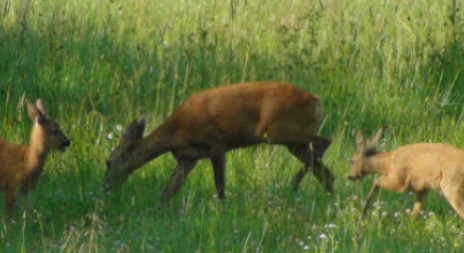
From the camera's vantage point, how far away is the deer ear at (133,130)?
10094 millimetres

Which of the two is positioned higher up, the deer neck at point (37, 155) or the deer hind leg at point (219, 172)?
the deer neck at point (37, 155)

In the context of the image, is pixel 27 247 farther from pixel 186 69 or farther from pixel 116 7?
pixel 116 7

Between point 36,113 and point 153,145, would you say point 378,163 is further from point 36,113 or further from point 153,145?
point 36,113

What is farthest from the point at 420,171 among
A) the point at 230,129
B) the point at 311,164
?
the point at 230,129

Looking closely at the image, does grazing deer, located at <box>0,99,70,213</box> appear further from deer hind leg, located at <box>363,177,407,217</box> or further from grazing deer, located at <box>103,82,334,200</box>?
deer hind leg, located at <box>363,177,407,217</box>

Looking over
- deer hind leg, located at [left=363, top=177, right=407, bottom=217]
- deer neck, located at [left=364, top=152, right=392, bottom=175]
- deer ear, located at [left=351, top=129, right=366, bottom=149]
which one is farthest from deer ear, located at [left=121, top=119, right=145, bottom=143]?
deer hind leg, located at [left=363, top=177, right=407, bottom=217]

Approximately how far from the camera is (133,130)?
1013cm

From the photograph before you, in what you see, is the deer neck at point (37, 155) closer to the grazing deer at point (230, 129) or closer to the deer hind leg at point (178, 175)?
the grazing deer at point (230, 129)

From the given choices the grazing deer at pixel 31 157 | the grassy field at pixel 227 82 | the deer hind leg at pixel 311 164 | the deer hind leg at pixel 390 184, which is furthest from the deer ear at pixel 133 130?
the deer hind leg at pixel 390 184

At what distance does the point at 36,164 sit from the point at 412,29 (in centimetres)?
416

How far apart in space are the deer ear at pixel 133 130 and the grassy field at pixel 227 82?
0.22 metres

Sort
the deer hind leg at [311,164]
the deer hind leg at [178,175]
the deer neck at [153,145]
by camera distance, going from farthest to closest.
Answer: the deer neck at [153,145] → the deer hind leg at [311,164] → the deer hind leg at [178,175]

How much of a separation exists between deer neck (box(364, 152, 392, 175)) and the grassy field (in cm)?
17

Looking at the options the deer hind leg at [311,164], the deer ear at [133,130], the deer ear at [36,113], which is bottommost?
the deer hind leg at [311,164]
